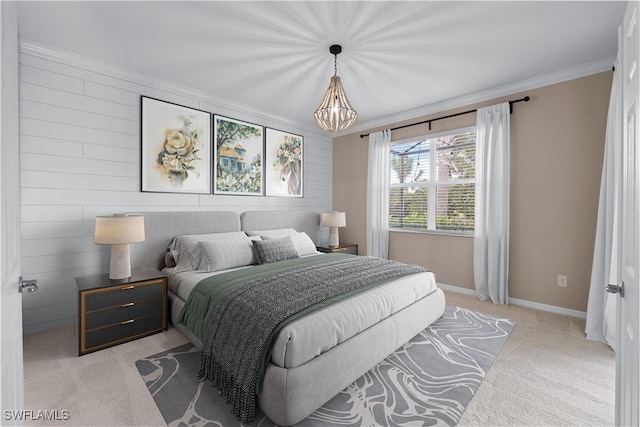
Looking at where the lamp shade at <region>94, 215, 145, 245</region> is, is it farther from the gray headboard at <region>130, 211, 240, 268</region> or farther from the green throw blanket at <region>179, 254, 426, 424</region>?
the green throw blanket at <region>179, 254, 426, 424</region>

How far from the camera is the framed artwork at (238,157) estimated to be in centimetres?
383

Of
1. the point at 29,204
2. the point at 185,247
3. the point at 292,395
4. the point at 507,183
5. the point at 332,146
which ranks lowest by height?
the point at 292,395

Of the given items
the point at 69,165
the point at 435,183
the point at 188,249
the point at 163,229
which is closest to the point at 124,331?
the point at 188,249

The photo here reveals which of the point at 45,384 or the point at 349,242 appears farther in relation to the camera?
the point at 349,242

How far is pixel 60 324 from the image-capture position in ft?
9.22

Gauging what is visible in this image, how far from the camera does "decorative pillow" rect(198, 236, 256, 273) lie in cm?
294

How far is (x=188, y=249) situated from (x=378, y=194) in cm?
295

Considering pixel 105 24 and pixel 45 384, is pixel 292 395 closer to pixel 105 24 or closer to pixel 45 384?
pixel 45 384

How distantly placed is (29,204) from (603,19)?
500 cm

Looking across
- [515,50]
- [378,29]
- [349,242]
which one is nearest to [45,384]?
[378,29]

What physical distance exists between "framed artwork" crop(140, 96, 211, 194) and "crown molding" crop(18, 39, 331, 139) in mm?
177

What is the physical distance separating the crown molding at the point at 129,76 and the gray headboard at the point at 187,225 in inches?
55.4

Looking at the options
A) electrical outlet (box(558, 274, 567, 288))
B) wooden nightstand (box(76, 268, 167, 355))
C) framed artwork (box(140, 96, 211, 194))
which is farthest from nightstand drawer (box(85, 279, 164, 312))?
electrical outlet (box(558, 274, 567, 288))

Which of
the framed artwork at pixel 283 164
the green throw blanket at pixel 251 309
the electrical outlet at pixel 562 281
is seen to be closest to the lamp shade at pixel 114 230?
the green throw blanket at pixel 251 309
